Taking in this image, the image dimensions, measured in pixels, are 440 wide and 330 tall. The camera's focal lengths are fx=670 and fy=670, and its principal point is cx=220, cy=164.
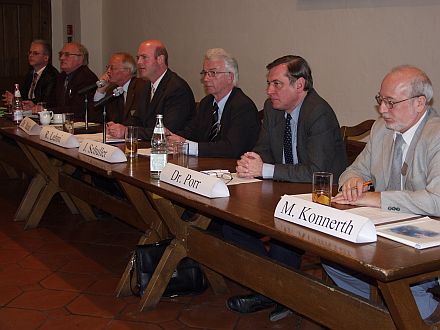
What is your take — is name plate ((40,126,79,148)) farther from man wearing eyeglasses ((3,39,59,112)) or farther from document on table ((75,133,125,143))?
man wearing eyeglasses ((3,39,59,112))

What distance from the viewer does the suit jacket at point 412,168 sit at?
2.28 metres

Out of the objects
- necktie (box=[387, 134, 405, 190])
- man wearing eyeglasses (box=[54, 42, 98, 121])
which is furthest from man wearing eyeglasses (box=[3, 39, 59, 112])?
necktie (box=[387, 134, 405, 190])

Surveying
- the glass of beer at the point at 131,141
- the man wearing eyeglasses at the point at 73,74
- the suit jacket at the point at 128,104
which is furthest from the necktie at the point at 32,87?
the glass of beer at the point at 131,141

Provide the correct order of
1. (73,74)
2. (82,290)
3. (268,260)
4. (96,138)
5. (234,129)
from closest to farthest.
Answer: (268,260)
(82,290)
(234,129)
(96,138)
(73,74)

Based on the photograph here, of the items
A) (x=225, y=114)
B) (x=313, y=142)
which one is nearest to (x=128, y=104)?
(x=225, y=114)

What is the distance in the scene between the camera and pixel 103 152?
332 centimetres

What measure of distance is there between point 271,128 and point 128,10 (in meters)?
4.14

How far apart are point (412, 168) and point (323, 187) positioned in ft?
1.27

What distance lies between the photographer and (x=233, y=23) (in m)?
5.43

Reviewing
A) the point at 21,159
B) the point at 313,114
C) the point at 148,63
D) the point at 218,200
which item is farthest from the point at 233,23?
the point at 218,200

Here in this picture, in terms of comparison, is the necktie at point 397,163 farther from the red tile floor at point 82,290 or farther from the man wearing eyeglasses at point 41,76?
the man wearing eyeglasses at point 41,76

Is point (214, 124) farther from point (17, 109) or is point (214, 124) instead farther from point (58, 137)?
point (17, 109)

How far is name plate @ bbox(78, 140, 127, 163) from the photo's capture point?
10.7 feet

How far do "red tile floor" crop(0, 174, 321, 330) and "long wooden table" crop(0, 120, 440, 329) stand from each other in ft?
0.43
